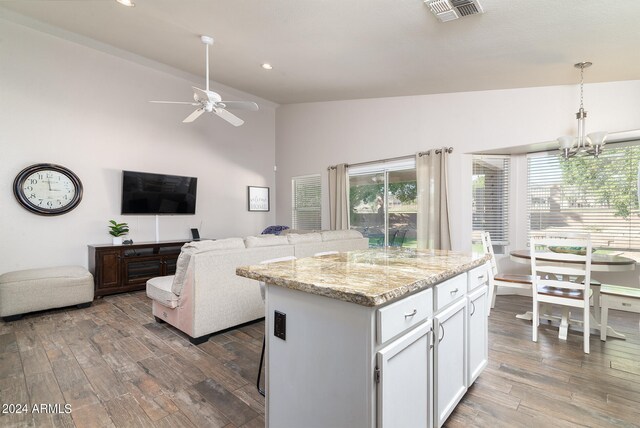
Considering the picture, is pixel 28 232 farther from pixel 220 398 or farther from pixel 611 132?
pixel 611 132

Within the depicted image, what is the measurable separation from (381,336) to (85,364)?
2531 mm

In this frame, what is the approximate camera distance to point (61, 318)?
3463mm

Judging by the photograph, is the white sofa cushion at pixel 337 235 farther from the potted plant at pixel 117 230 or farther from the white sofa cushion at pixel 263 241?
the potted plant at pixel 117 230

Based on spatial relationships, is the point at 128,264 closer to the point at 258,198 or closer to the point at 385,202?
the point at 258,198

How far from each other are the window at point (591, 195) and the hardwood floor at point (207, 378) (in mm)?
1177

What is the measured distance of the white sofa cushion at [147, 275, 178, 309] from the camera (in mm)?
2910

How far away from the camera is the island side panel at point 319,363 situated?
1.15m

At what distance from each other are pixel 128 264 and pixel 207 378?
10.4 feet

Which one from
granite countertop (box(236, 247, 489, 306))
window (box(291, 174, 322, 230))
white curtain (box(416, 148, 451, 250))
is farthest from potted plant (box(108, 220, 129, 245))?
white curtain (box(416, 148, 451, 250))

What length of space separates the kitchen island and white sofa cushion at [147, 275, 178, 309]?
178cm

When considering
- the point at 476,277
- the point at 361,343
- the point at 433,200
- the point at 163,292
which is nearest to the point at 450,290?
the point at 476,277

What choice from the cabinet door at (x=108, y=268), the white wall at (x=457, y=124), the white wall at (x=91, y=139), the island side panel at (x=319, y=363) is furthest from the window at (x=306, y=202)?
the island side panel at (x=319, y=363)

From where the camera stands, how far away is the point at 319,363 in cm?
127

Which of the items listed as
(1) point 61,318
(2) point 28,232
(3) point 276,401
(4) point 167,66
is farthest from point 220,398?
(4) point 167,66
